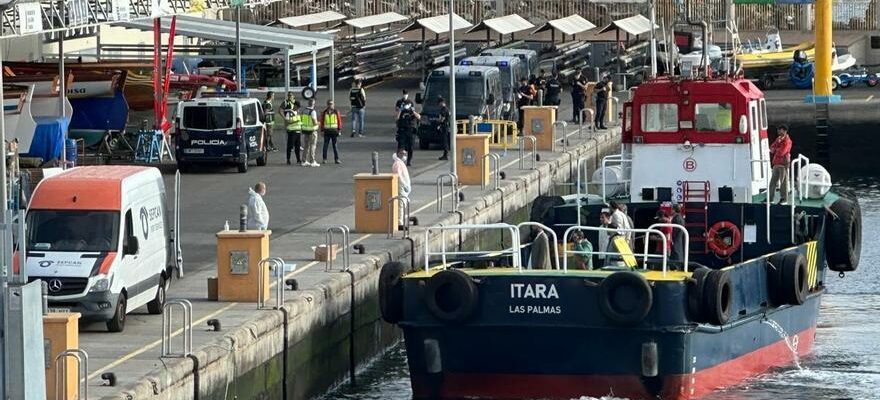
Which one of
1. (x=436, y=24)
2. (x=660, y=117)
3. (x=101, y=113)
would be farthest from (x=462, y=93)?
(x=660, y=117)

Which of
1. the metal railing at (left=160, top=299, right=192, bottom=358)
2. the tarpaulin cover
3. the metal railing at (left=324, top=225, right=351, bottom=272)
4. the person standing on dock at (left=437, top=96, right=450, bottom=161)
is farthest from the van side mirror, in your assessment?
the person standing on dock at (left=437, top=96, right=450, bottom=161)

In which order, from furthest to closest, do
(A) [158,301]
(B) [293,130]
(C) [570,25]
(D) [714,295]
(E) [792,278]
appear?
(C) [570,25] < (B) [293,130] < (E) [792,278] < (A) [158,301] < (D) [714,295]

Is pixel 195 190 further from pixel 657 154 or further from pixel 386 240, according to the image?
pixel 657 154

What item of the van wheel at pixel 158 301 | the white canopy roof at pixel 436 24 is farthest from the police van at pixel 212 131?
the white canopy roof at pixel 436 24

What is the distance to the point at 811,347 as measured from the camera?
1128 inches

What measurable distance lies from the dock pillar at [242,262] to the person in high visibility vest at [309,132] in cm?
1936

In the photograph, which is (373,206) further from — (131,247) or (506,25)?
(506,25)

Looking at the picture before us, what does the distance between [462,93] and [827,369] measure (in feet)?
73.9

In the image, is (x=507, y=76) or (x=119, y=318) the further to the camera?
(x=507, y=76)

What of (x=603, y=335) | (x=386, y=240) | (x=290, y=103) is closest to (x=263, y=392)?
(x=603, y=335)

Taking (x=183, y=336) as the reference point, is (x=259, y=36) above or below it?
above

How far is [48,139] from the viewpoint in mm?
40031

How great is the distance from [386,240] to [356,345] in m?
3.66

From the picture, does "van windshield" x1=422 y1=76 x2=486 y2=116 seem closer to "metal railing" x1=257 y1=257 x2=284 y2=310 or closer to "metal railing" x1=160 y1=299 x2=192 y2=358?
"metal railing" x1=257 y1=257 x2=284 y2=310
